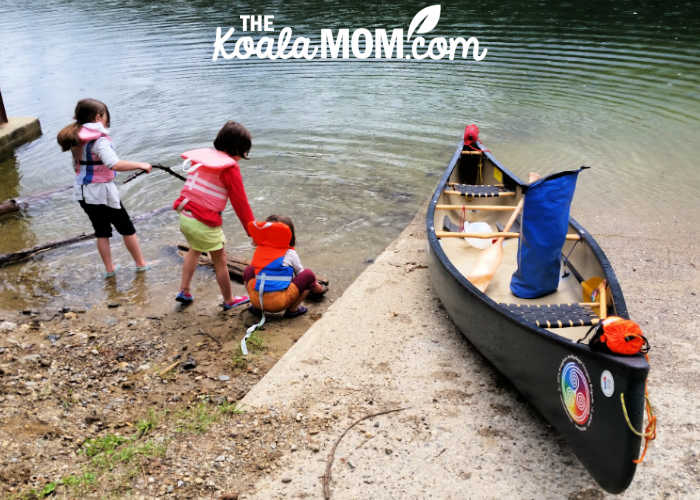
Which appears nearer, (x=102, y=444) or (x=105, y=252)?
(x=102, y=444)

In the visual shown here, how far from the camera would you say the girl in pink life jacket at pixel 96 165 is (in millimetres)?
4906

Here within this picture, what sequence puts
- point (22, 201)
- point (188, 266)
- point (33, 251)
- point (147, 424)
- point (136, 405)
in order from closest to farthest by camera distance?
point (147, 424) → point (136, 405) → point (188, 266) → point (33, 251) → point (22, 201)

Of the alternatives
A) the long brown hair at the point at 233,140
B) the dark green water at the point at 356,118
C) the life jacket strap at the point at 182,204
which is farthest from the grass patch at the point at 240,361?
the long brown hair at the point at 233,140

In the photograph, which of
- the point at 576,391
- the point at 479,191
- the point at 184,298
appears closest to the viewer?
the point at 576,391

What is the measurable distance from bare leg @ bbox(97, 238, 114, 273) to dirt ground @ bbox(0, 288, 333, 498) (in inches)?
27.9

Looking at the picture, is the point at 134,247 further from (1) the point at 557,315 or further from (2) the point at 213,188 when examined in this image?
(1) the point at 557,315

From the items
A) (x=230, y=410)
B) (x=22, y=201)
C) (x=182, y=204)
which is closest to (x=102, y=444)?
(x=230, y=410)

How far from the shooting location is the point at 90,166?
513 centimetres

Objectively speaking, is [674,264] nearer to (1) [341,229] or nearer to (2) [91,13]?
(1) [341,229]

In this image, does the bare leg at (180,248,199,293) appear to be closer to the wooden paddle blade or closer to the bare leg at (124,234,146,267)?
the bare leg at (124,234,146,267)

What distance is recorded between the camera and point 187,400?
3959mm

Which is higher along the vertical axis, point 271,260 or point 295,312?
point 271,260

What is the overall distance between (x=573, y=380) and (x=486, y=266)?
199cm

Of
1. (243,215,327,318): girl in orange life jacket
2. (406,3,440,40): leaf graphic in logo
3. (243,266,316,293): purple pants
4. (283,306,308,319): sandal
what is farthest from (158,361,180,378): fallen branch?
(406,3,440,40): leaf graphic in logo
